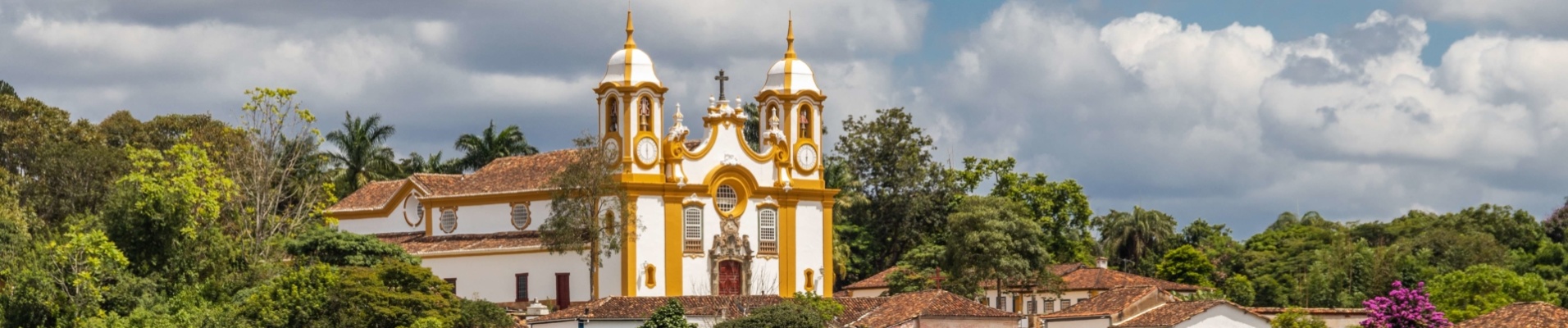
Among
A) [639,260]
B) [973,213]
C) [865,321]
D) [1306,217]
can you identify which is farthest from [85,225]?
[1306,217]

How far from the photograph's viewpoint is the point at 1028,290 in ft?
231

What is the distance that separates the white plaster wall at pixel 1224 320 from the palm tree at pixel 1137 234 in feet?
109

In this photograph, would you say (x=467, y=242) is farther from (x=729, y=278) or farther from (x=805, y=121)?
(x=805, y=121)

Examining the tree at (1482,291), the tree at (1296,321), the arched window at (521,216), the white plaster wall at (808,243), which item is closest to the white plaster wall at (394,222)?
the arched window at (521,216)

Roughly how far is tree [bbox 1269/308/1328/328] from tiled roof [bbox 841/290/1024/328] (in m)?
5.88

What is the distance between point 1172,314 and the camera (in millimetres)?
56469

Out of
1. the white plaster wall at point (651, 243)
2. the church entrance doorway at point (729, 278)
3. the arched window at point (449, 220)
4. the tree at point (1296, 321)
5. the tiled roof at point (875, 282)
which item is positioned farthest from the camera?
the tiled roof at point (875, 282)

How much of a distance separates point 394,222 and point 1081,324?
21926mm

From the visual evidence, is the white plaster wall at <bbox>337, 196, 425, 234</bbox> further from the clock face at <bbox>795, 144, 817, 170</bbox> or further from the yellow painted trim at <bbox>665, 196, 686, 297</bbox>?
the clock face at <bbox>795, 144, 817, 170</bbox>

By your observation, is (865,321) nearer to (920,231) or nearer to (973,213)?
(973,213)

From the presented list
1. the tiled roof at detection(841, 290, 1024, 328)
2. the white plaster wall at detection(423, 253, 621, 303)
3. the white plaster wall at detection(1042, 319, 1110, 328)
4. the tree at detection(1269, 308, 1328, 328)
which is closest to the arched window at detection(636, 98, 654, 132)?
the white plaster wall at detection(423, 253, 621, 303)

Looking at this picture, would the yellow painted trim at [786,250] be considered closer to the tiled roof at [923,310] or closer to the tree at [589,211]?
the tree at [589,211]

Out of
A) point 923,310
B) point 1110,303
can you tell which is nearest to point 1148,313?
point 1110,303

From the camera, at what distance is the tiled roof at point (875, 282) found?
246 feet
